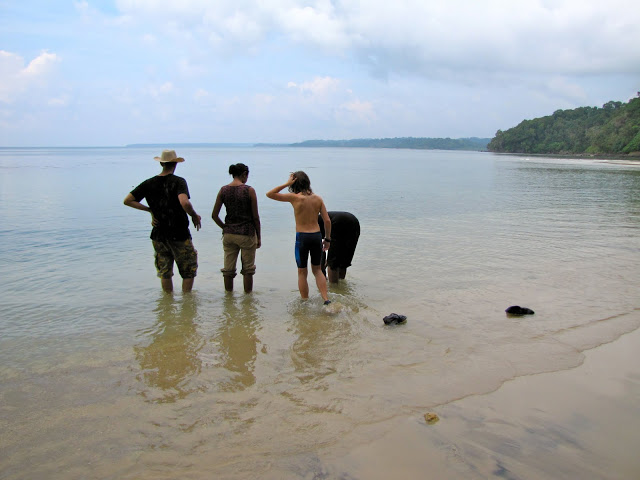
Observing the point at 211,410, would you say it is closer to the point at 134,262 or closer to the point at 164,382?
the point at 164,382

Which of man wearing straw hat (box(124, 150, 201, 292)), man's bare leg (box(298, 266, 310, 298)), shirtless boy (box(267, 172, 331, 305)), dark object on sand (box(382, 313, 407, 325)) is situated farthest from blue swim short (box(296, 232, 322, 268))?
man wearing straw hat (box(124, 150, 201, 292))

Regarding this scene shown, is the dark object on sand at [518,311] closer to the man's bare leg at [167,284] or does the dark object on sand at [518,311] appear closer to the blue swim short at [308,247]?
the blue swim short at [308,247]

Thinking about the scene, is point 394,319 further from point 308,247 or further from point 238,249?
point 238,249

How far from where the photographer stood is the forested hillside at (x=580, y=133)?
3814 inches

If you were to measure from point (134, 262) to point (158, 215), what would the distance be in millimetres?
3678

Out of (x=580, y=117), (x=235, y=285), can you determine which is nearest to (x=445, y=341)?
(x=235, y=285)

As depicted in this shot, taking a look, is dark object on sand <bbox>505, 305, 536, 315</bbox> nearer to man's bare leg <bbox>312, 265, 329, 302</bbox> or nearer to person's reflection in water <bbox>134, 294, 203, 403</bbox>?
man's bare leg <bbox>312, 265, 329, 302</bbox>

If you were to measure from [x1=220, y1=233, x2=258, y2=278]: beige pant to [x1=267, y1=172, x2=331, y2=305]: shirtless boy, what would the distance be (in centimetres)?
74

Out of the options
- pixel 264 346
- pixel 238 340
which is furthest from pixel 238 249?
pixel 264 346

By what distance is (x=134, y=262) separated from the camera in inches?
372

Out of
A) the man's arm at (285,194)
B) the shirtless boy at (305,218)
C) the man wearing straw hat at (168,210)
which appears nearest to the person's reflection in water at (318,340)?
the shirtless boy at (305,218)

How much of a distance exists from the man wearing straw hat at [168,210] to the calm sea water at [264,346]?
70 centimetres

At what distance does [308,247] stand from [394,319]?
1447mm

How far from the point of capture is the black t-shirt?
6.09m
